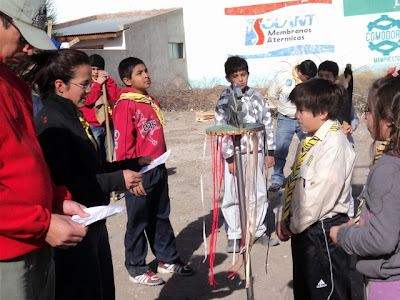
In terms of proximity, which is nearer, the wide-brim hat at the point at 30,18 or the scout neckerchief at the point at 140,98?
the wide-brim hat at the point at 30,18

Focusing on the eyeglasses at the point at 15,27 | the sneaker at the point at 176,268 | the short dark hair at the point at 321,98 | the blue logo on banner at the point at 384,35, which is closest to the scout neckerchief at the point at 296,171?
the short dark hair at the point at 321,98

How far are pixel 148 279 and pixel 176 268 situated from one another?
0.30 m

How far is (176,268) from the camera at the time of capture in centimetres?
451

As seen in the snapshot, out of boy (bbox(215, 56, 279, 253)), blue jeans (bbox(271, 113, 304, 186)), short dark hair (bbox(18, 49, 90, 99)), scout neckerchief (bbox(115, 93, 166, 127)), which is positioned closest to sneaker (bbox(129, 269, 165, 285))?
boy (bbox(215, 56, 279, 253))

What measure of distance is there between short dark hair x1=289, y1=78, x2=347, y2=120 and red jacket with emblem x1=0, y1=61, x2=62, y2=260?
168 centimetres

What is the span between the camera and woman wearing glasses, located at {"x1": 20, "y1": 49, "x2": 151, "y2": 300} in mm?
2537

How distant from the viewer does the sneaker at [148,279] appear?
4324 mm

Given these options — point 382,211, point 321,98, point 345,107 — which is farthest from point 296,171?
point 345,107

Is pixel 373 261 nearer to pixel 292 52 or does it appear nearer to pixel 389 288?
pixel 389 288

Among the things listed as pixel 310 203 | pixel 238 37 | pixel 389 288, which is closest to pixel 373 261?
pixel 389 288

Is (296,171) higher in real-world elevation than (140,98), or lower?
lower

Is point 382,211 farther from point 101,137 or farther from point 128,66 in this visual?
point 101,137

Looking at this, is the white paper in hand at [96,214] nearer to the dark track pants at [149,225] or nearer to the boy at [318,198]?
the boy at [318,198]

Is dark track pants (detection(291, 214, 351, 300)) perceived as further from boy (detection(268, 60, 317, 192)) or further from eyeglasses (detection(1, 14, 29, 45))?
boy (detection(268, 60, 317, 192))
